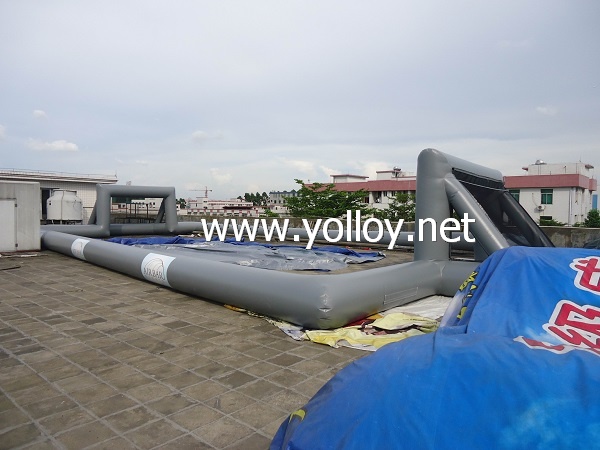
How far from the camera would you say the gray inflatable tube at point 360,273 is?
12.1 ft

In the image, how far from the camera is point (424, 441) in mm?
1281

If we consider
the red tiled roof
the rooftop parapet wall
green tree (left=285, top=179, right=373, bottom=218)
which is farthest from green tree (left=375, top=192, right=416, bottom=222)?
the rooftop parapet wall

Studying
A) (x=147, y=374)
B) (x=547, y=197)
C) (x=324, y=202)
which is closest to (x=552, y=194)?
(x=547, y=197)

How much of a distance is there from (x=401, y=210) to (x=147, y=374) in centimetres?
2259

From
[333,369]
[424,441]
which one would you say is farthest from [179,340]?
[424,441]

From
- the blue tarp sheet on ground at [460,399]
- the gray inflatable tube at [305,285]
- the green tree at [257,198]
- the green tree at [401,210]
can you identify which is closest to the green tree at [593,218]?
the green tree at [401,210]

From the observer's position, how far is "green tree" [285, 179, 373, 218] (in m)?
23.0

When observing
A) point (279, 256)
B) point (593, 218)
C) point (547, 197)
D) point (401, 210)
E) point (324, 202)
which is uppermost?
point (547, 197)

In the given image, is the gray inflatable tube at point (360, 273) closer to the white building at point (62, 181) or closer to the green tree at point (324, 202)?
the green tree at point (324, 202)

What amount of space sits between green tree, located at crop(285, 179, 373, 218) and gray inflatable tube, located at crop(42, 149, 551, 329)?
16196 mm

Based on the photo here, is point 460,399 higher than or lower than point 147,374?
higher

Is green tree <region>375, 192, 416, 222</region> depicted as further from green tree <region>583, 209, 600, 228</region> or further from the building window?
green tree <region>583, 209, 600, 228</region>

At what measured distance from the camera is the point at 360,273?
411 cm

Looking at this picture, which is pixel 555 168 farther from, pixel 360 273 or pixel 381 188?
pixel 360 273
